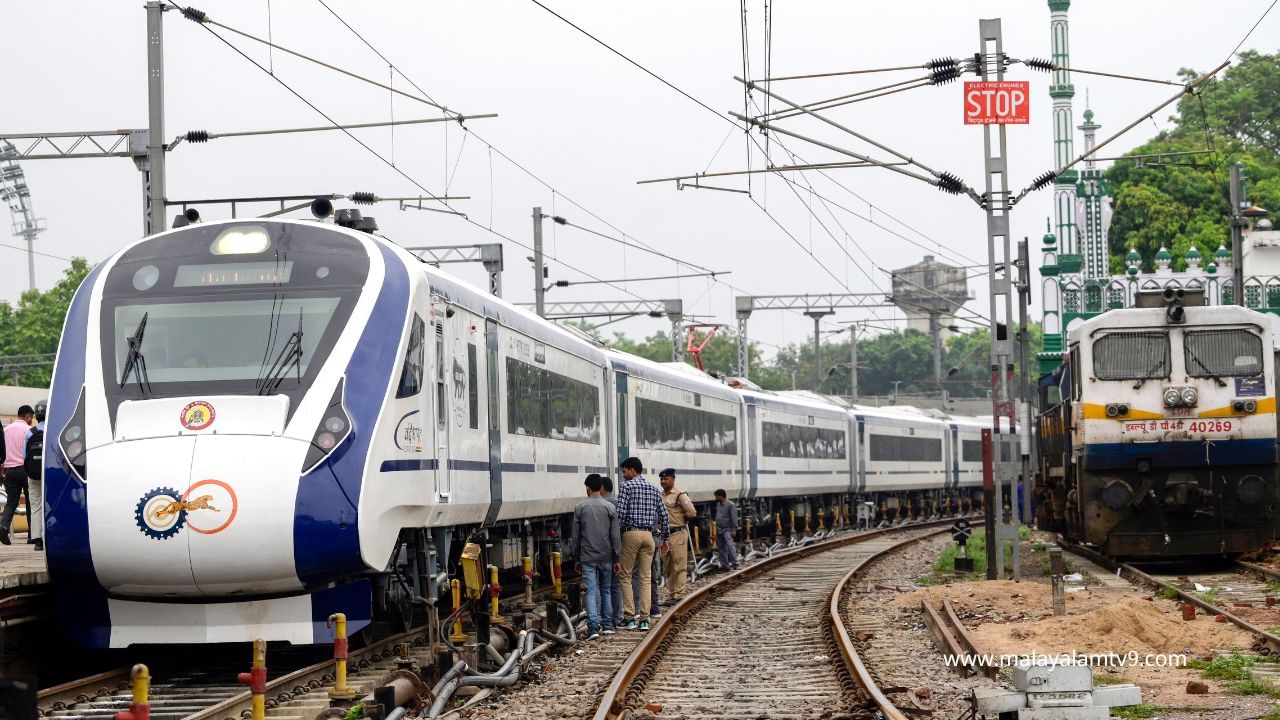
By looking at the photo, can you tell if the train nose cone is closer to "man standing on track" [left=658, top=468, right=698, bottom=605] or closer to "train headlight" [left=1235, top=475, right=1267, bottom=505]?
"man standing on track" [left=658, top=468, right=698, bottom=605]

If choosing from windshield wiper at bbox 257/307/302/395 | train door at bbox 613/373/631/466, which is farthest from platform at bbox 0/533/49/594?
train door at bbox 613/373/631/466

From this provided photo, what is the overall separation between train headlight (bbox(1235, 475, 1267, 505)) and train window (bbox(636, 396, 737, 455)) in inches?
332

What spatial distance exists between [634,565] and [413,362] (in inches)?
219

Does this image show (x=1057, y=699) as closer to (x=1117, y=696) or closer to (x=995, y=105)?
(x=1117, y=696)

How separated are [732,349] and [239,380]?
4027 inches

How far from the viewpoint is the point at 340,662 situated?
36.0 ft

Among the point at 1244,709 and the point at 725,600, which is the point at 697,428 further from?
the point at 1244,709

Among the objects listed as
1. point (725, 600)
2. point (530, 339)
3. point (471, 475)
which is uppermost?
point (530, 339)

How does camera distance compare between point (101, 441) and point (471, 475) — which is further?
point (471, 475)

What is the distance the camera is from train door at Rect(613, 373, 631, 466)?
23516 mm

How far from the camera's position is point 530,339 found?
17.9m

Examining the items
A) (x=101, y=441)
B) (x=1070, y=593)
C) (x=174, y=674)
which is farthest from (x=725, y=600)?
(x=101, y=441)

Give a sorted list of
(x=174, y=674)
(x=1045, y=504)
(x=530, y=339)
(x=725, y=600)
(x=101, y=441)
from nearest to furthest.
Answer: (x=101, y=441) → (x=174, y=674) → (x=530, y=339) → (x=725, y=600) → (x=1045, y=504)

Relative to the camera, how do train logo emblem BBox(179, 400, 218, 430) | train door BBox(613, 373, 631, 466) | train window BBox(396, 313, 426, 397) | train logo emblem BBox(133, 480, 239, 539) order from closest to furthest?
train logo emblem BBox(133, 480, 239, 539) < train logo emblem BBox(179, 400, 218, 430) < train window BBox(396, 313, 426, 397) < train door BBox(613, 373, 631, 466)
